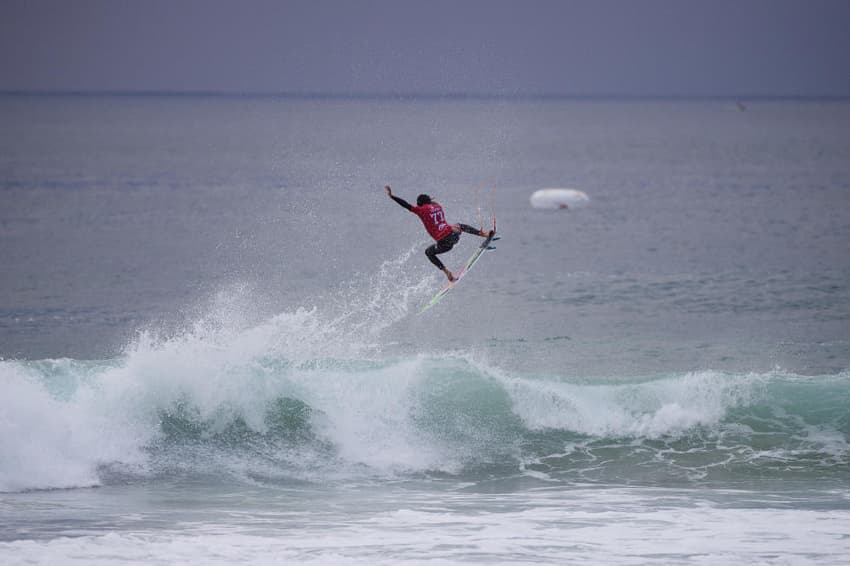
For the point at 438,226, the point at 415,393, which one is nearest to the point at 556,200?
the point at 415,393

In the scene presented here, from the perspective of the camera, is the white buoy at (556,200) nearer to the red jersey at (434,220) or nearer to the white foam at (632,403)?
the white foam at (632,403)

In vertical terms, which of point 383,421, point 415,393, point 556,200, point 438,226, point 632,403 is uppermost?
point 556,200

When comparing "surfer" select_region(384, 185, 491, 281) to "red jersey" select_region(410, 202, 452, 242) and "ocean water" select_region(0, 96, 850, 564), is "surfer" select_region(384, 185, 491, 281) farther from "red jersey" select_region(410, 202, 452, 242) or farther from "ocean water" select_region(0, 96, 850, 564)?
"ocean water" select_region(0, 96, 850, 564)

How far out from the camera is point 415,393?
70.6 feet

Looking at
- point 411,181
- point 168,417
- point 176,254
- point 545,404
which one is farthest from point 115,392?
point 411,181

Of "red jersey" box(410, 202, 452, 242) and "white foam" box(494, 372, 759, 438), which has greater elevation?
"red jersey" box(410, 202, 452, 242)

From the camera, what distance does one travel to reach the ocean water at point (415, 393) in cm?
1502

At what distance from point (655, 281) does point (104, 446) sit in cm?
2323

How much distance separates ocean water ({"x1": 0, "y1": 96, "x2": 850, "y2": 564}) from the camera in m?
15.0

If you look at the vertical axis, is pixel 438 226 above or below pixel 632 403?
above

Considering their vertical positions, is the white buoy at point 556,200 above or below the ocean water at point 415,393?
above

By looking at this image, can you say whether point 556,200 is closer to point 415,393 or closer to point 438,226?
point 415,393

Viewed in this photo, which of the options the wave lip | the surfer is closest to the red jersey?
the surfer

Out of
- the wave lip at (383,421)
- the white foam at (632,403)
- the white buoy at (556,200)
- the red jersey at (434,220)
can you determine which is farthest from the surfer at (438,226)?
the white buoy at (556,200)
